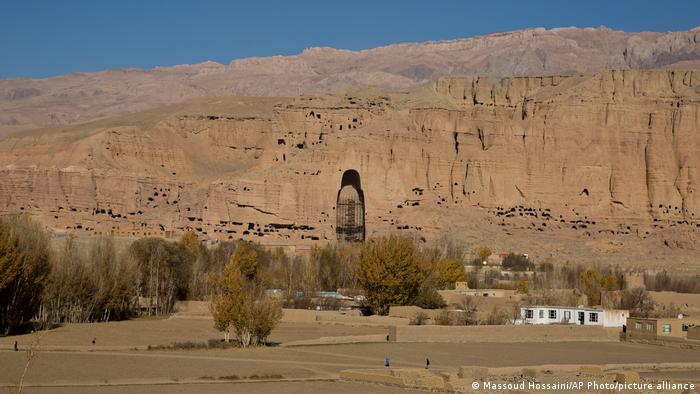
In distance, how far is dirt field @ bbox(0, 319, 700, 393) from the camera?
36031 millimetres

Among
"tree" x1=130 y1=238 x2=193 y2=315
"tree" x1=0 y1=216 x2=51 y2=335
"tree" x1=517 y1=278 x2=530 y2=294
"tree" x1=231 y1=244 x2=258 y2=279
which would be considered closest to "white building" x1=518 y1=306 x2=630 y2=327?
"tree" x1=517 y1=278 x2=530 y2=294

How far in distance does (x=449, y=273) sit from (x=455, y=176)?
30346 mm

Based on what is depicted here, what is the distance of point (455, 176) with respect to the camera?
10819 centimetres

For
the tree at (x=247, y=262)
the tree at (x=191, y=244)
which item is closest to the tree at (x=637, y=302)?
the tree at (x=247, y=262)

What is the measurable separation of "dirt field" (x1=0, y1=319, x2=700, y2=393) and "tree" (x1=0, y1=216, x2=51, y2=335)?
1.55 meters

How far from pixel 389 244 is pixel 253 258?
1493 centimetres

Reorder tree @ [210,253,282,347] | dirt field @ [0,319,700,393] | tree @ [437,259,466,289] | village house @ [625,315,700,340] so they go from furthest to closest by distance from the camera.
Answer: tree @ [437,259,466,289]
village house @ [625,315,700,340]
tree @ [210,253,282,347]
dirt field @ [0,319,700,393]

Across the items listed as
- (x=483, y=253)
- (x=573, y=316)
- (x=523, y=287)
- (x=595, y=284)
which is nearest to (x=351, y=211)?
(x=483, y=253)

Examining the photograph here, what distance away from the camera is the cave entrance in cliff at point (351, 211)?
344ft

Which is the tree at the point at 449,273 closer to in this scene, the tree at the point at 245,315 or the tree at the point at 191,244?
the tree at the point at 191,244

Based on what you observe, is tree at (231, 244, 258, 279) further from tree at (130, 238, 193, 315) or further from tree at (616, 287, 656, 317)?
tree at (616, 287, 656, 317)

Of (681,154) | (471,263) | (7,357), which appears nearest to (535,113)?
(681,154)

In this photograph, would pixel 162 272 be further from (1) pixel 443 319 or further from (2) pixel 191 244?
(2) pixel 191 244

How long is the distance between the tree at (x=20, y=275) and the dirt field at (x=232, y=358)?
1.55 meters
